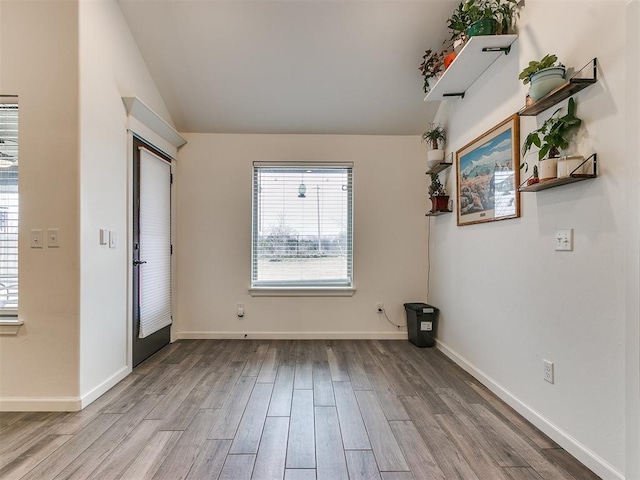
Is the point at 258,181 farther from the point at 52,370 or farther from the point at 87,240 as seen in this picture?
the point at 52,370

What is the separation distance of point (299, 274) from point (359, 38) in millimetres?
2410

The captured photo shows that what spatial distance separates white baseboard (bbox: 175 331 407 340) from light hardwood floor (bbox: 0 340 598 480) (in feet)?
2.50

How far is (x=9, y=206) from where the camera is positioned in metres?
2.12

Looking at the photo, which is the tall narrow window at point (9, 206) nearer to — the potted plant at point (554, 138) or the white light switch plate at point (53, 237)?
the white light switch plate at point (53, 237)

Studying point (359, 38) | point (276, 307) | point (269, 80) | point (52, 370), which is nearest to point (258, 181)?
point (269, 80)

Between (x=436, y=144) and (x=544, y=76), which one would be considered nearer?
(x=544, y=76)

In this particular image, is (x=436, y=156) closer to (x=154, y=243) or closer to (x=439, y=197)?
(x=439, y=197)

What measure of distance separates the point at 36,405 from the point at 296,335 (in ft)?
7.17

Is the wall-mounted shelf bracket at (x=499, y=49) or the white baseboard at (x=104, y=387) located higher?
the wall-mounted shelf bracket at (x=499, y=49)

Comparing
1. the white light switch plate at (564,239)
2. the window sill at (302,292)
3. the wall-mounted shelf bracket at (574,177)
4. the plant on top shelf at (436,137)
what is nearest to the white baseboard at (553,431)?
the white light switch plate at (564,239)

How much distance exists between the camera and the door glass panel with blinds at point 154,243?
2.88m

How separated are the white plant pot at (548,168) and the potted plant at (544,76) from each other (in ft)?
1.22

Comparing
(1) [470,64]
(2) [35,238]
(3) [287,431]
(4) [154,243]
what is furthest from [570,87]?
(4) [154,243]

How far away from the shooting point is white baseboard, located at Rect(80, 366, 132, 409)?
2.07m
